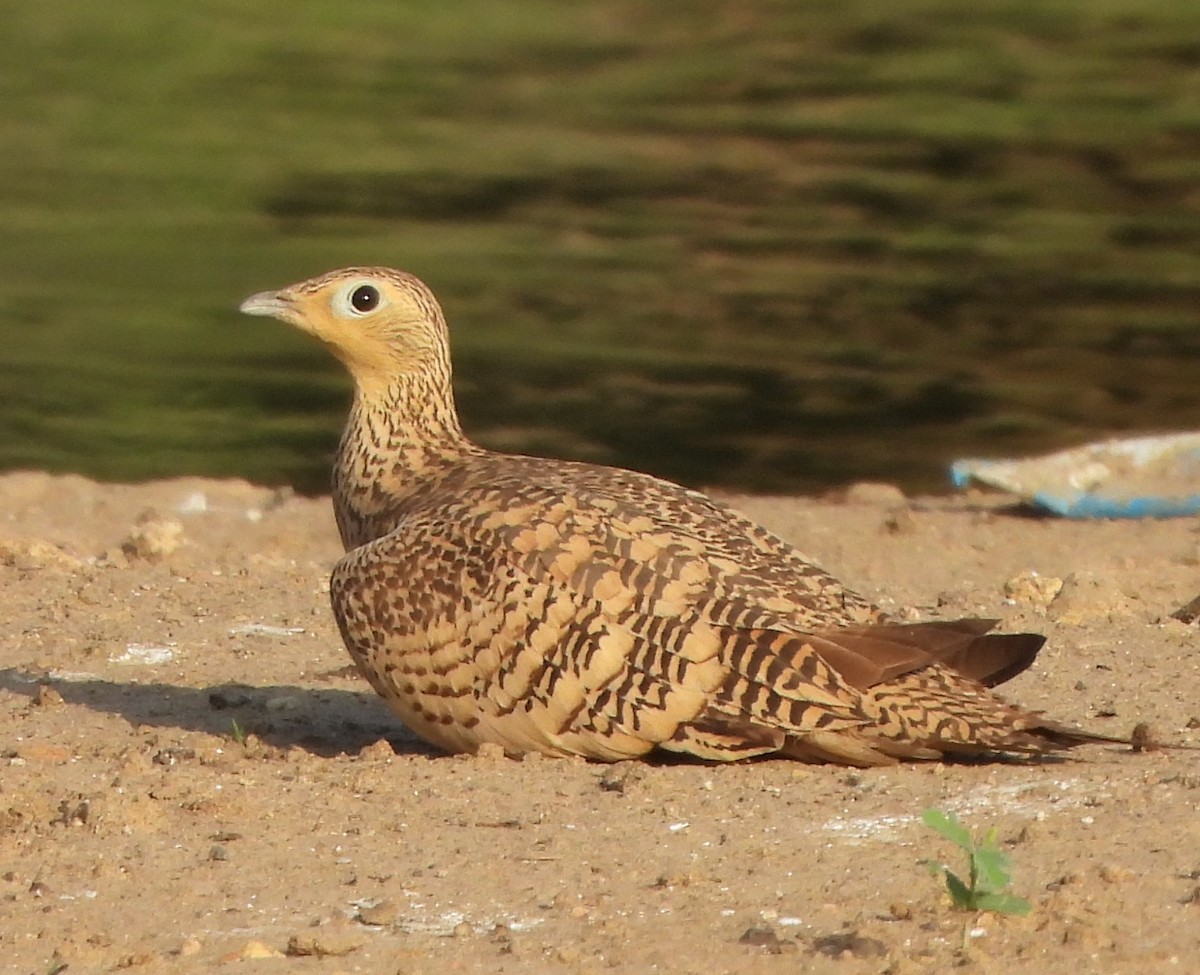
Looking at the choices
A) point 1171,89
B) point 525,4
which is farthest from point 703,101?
point 525,4

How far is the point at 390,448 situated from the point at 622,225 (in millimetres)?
13577

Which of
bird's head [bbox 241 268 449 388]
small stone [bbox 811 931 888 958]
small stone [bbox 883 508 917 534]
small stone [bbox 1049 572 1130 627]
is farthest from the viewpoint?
small stone [bbox 883 508 917 534]

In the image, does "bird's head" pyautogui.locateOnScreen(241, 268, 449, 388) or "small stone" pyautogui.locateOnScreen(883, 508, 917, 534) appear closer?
"bird's head" pyautogui.locateOnScreen(241, 268, 449, 388)

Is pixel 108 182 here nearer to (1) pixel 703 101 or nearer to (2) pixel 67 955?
(1) pixel 703 101

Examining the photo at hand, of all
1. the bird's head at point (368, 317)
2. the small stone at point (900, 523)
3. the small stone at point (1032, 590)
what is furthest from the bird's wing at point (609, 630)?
the small stone at point (900, 523)

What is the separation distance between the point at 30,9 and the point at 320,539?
2302cm

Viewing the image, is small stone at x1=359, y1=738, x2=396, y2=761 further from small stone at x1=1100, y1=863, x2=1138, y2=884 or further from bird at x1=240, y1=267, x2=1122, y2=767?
small stone at x1=1100, y1=863, x2=1138, y2=884

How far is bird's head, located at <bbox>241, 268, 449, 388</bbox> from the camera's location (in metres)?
7.89

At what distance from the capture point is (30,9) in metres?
32.2

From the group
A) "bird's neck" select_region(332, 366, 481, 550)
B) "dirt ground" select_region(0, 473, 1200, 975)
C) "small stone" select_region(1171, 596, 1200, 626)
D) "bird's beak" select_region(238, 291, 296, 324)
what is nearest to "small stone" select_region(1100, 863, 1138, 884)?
"dirt ground" select_region(0, 473, 1200, 975)

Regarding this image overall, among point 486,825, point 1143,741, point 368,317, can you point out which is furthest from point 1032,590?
point 486,825

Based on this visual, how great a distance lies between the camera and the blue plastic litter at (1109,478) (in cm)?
1141

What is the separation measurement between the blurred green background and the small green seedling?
27.8ft

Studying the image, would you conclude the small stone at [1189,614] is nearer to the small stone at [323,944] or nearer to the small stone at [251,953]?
the small stone at [323,944]
